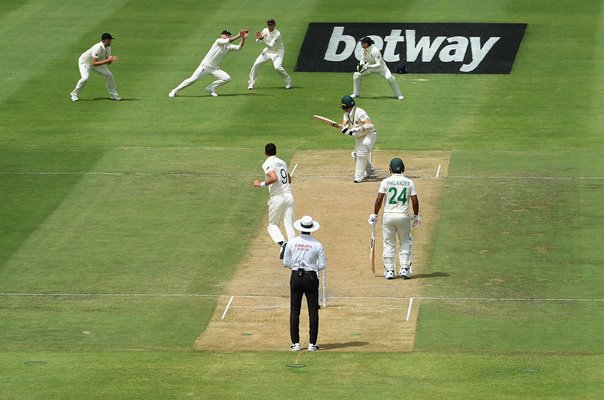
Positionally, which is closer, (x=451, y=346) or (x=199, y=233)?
(x=451, y=346)

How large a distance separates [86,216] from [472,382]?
11.6 m

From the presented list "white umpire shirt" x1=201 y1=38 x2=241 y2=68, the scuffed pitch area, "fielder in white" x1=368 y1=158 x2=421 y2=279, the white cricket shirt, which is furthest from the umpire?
"white umpire shirt" x1=201 y1=38 x2=241 y2=68

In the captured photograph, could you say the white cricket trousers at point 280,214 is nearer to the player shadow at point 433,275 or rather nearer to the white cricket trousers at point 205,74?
the player shadow at point 433,275

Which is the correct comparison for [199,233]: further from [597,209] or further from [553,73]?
[553,73]

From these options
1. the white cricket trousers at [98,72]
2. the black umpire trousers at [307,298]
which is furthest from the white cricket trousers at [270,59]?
the black umpire trousers at [307,298]

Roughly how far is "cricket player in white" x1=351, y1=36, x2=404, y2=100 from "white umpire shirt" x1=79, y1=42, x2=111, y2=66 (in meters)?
6.25

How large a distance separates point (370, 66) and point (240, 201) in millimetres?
8509

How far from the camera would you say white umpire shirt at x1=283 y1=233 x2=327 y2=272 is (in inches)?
885

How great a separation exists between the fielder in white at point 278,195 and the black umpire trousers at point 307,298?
13.6ft

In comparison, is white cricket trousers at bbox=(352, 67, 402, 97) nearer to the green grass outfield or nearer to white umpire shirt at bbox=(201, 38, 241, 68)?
the green grass outfield

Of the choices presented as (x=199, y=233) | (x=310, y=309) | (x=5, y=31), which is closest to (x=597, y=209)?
(x=199, y=233)

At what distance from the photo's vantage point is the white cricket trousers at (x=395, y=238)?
Answer: 26.3 m

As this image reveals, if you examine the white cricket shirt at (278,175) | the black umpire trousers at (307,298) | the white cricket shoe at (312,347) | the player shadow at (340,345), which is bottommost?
the player shadow at (340,345)

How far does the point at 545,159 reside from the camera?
34.1m
